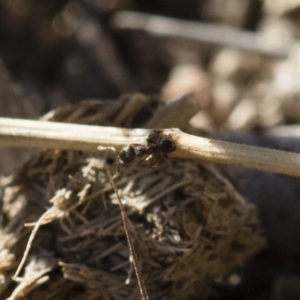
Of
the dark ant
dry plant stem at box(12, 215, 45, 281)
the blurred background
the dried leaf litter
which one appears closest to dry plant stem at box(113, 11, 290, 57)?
the blurred background

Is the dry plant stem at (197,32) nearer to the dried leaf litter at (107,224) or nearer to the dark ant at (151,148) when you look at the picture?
the dried leaf litter at (107,224)

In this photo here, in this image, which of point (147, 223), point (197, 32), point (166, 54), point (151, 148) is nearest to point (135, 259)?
point (147, 223)

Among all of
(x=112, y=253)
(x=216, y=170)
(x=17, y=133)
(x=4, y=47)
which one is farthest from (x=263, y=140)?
(x=4, y=47)

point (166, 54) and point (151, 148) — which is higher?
point (151, 148)

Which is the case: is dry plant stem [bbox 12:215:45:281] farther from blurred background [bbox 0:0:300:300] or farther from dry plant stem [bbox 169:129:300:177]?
blurred background [bbox 0:0:300:300]

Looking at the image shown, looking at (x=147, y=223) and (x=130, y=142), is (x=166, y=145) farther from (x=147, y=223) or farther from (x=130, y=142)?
(x=147, y=223)

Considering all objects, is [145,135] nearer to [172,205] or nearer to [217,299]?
[172,205]

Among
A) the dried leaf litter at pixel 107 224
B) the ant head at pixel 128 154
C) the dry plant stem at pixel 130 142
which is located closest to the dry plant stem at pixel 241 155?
Result: the dry plant stem at pixel 130 142

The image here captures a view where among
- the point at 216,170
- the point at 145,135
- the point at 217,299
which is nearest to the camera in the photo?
the point at 145,135
